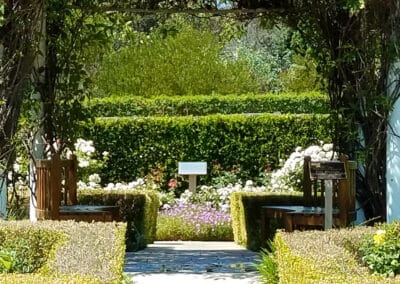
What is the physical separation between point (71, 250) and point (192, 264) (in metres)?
3.62

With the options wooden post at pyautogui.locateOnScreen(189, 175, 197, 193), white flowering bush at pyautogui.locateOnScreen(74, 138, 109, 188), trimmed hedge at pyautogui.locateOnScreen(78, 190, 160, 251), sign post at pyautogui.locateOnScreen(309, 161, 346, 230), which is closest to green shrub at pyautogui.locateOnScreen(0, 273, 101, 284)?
sign post at pyautogui.locateOnScreen(309, 161, 346, 230)

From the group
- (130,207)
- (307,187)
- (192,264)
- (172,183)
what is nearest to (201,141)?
(172,183)

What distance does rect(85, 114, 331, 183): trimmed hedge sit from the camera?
44.8ft

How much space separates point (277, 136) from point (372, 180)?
19.5 feet

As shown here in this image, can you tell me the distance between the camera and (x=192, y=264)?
8.28 meters

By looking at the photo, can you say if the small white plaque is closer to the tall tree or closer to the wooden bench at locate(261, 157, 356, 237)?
the wooden bench at locate(261, 157, 356, 237)

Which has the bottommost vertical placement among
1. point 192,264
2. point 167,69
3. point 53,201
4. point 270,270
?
point 192,264

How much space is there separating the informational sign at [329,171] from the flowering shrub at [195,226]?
172 inches

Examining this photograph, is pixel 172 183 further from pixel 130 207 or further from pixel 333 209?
pixel 333 209

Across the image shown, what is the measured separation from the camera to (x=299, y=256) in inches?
177

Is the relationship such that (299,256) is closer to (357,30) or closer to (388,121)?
(388,121)

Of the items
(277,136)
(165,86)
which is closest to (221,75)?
(165,86)

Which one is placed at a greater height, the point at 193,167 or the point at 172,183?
the point at 193,167

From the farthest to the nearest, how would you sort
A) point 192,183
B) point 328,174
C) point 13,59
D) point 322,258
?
point 192,183 < point 13,59 < point 328,174 < point 322,258
